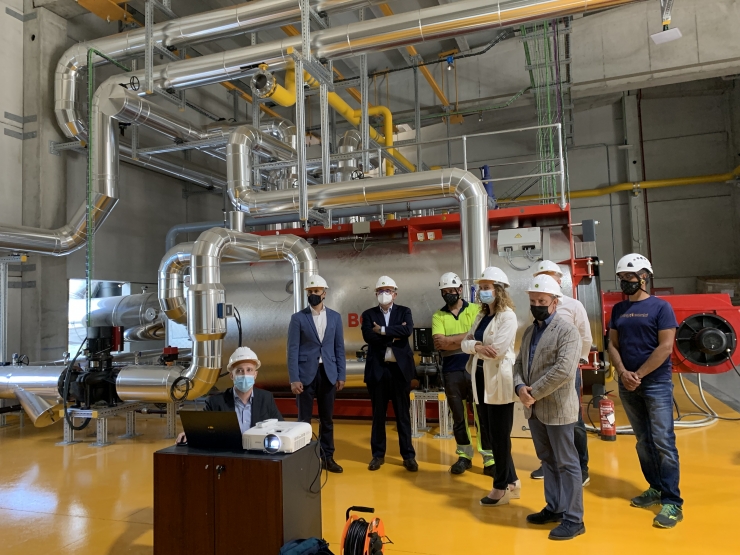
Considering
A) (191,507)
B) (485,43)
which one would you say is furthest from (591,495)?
(485,43)

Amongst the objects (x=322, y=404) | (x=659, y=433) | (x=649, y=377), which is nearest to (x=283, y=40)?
(x=322, y=404)

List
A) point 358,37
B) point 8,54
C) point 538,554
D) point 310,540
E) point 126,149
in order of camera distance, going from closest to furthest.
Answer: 1. point 310,540
2. point 538,554
3. point 358,37
4. point 8,54
5. point 126,149

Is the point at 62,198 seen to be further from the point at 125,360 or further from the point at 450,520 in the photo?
the point at 450,520

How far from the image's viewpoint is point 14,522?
438 cm

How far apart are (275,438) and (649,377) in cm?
283

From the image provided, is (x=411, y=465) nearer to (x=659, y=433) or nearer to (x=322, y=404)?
(x=322, y=404)

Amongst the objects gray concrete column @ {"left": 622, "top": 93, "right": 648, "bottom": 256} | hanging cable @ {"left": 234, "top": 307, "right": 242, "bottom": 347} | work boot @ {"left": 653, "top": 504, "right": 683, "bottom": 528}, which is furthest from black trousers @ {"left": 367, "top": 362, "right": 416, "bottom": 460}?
gray concrete column @ {"left": 622, "top": 93, "right": 648, "bottom": 256}

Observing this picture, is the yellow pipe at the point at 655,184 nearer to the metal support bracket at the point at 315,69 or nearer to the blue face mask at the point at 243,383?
the metal support bracket at the point at 315,69

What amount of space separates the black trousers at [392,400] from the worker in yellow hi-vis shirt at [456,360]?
1.47 feet

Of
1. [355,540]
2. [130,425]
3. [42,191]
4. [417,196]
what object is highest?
[42,191]

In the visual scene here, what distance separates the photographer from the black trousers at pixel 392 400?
5.46 m

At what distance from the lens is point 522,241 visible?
693 centimetres

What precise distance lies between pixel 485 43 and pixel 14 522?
12.1 m

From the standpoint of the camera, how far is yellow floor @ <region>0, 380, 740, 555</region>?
373cm
